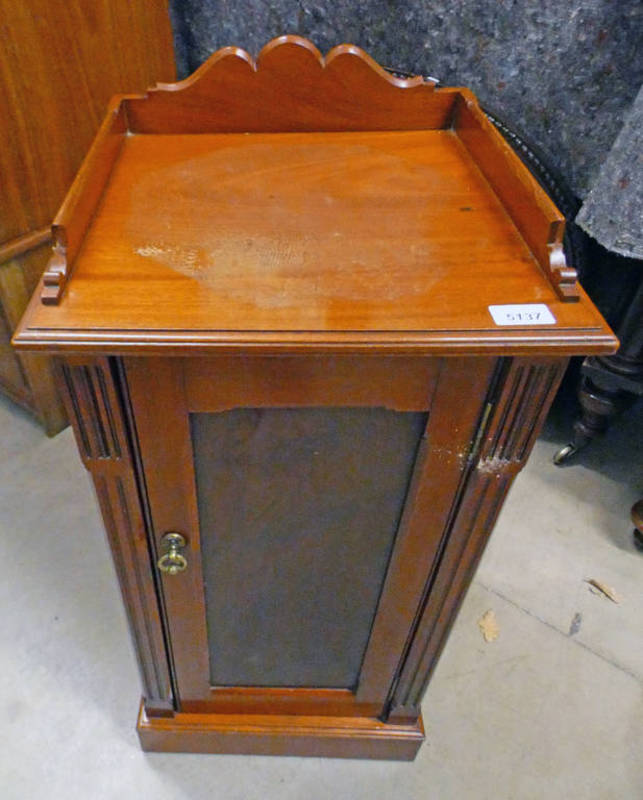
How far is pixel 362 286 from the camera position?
0.49m

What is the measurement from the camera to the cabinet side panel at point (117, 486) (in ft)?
1.60

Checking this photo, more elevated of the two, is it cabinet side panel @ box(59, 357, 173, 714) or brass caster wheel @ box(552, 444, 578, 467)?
cabinet side panel @ box(59, 357, 173, 714)

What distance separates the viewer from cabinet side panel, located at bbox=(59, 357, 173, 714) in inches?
19.2

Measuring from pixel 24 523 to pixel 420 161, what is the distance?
1.04 metres

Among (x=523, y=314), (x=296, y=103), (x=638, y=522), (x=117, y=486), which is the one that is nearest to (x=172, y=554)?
(x=117, y=486)

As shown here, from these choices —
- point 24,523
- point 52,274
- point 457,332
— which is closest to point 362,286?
point 457,332

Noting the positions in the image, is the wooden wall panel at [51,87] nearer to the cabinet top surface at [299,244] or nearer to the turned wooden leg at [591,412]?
the cabinet top surface at [299,244]

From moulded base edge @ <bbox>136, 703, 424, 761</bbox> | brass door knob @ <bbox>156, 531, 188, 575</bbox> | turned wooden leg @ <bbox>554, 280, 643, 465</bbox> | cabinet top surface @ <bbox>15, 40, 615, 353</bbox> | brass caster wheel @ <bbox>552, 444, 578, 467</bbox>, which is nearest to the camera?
cabinet top surface @ <bbox>15, 40, 615, 353</bbox>

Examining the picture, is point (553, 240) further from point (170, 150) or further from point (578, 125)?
point (578, 125)

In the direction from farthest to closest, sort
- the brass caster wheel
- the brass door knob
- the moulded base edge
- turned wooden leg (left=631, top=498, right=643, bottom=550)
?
the brass caster wheel, turned wooden leg (left=631, top=498, right=643, bottom=550), the moulded base edge, the brass door knob

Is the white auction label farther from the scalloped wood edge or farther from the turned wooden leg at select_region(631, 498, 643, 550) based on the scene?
the turned wooden leg at select_region(631, 498, 643, 550)

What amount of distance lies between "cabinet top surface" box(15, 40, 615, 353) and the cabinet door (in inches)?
1.6

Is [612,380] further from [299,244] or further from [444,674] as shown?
[299,244]

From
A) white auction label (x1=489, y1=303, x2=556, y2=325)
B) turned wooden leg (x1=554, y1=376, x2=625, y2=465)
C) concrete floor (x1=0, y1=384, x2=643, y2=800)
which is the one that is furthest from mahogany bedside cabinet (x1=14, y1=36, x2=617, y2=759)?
turned wooden leg (x1=554, y1=376, x2=625, y2=465)
